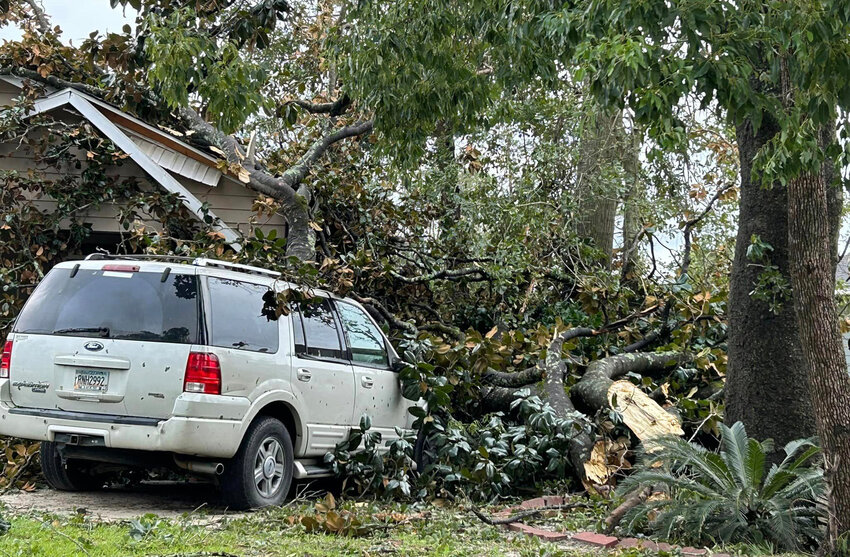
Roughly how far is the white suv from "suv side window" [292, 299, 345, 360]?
8 centimetres

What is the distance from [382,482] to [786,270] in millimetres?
4074

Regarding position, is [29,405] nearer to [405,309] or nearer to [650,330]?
[405,309]

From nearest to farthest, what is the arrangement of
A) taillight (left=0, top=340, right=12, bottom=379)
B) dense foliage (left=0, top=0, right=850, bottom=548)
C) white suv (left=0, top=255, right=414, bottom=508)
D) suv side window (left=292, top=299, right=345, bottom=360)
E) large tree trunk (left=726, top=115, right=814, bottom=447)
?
dense foliage (left=0, top=0, right=850, bottom=548)
white suv (left=0, top=255, right=414, bottom=508)
large tree trunk (left=726, top=115, right=814, bottom=447)
taillight (left=0, top=340, right=12, bottom=379)
suv side window (left=292, top=299, right=345, bottom=360)

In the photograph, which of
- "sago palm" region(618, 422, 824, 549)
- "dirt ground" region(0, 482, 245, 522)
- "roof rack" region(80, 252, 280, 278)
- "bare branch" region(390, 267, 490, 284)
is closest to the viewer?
"sago palm" region(618, 422, 824, 549)

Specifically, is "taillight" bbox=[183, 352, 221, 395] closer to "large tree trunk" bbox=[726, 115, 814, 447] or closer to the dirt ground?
the dirt ground

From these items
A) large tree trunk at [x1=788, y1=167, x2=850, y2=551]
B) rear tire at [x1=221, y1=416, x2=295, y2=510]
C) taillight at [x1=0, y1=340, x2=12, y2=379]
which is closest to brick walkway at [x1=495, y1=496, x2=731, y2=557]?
large tree trunk at [x1=788, y1=167, x2=850, y2=551]

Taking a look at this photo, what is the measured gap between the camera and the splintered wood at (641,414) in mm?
9094

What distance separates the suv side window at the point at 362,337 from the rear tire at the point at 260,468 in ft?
4.49

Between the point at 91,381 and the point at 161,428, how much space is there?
0.75 metres

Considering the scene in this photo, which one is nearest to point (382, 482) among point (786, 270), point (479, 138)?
point (786, 270)

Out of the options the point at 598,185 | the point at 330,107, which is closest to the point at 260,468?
the point at 330,107

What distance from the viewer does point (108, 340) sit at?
732 centimetres

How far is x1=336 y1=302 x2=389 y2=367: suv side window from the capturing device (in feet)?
30.0

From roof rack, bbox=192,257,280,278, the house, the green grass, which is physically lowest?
the green grass
